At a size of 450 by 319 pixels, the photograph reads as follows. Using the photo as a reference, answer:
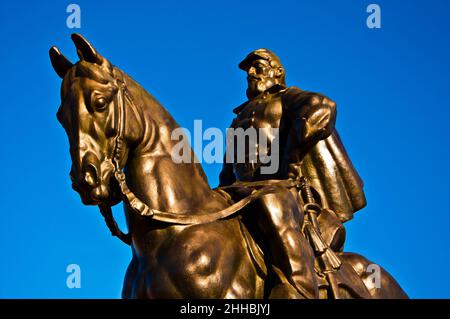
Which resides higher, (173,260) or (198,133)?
(198,133)

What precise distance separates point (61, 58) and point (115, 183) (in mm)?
1307

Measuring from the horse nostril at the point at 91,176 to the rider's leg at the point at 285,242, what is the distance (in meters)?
1.50

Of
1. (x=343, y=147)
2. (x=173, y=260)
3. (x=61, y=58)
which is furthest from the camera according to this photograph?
(x=343, y=147)

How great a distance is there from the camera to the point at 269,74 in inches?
348

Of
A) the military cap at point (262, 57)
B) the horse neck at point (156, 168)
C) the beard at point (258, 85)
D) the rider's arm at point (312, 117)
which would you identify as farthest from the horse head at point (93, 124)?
the military cap at point (262, 57)

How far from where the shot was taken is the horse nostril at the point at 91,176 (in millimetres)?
→ 5941

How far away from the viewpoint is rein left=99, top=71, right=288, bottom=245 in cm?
606

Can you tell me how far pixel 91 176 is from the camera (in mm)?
5973

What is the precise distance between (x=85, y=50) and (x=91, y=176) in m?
1.15

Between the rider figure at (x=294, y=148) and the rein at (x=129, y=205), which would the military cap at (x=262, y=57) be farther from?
the rein at (x=129, y=205)

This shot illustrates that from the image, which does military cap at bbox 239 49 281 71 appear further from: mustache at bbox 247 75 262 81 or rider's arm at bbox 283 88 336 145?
rider's arm at bbox 283 88 336 145
